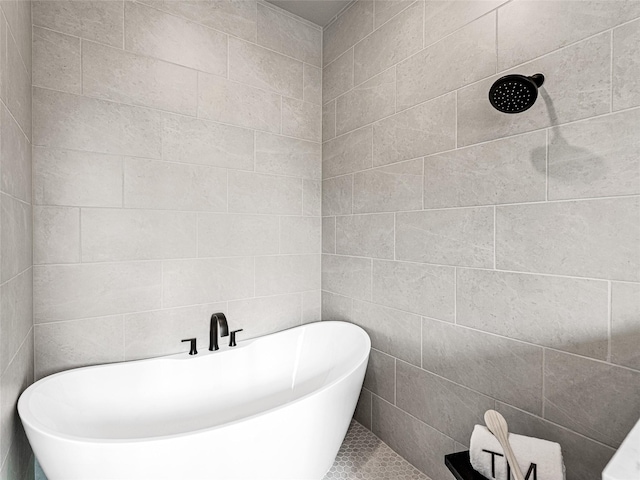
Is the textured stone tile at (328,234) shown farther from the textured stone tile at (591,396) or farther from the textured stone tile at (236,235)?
the textured stone tile at (591,396)

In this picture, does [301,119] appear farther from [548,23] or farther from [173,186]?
[548,23]

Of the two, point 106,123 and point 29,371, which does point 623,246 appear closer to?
point 106,123

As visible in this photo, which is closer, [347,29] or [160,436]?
[160,436]

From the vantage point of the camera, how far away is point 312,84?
230 cm

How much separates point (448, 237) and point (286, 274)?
110cm

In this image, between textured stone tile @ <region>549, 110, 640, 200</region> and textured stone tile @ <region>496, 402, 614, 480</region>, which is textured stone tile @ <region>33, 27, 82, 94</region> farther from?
textured stone tile @ <region>496, 402, 614, 480</region>

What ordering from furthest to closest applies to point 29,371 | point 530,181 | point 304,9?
1. point 304,9
2. point 29,371
3. point 530,181

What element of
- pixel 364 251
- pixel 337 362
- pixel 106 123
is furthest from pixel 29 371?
pixel 364 251

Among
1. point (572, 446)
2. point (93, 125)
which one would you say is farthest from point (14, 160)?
point (572, 446)

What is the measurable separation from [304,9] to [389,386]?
238 centimetres

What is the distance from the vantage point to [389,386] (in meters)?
1.85

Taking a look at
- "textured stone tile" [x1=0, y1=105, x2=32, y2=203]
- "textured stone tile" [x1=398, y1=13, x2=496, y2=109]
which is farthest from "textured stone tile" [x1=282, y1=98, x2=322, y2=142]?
"textured stone tile" [x1=0, y1=105, x2=32, y2=203]

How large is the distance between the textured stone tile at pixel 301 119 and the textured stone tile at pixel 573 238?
4.58 feet

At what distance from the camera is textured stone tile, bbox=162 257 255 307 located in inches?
71.6
